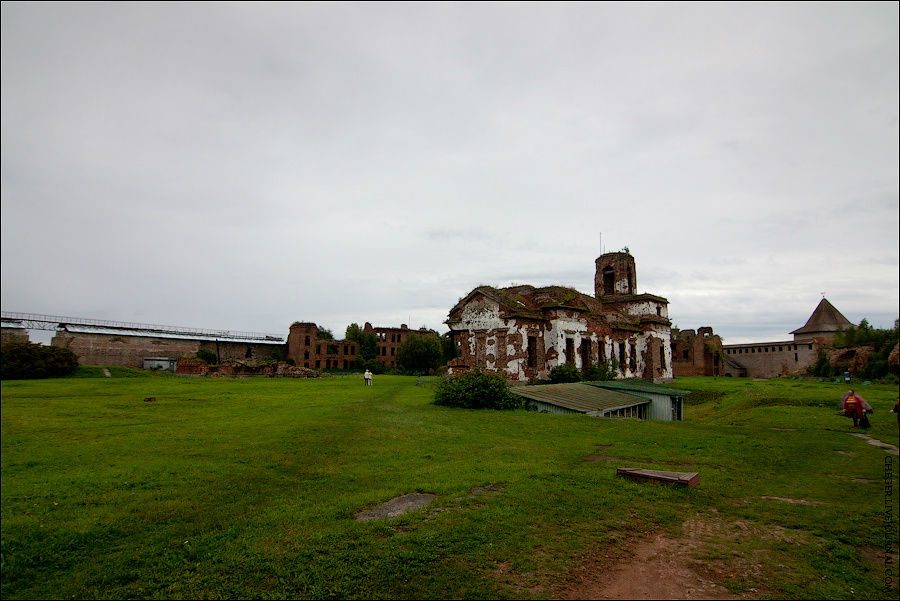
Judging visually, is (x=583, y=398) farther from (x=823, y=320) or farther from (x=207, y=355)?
(x=823, y=320)

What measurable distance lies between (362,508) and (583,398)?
56.0 ft

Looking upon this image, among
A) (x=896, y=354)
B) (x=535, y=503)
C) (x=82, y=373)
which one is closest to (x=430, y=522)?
(x=535, y=503)

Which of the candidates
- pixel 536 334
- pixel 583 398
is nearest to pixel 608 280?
pixel 536 334

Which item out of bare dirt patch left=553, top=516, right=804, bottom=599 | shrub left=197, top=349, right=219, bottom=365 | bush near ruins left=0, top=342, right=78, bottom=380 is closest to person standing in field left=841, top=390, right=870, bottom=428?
bare dirt patch left=553, top=516, right=804, bottom=599

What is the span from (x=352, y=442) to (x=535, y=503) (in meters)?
6.32

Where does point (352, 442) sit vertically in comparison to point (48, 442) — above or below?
below

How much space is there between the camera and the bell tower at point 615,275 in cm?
4350

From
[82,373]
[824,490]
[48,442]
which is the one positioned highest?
[82,373]

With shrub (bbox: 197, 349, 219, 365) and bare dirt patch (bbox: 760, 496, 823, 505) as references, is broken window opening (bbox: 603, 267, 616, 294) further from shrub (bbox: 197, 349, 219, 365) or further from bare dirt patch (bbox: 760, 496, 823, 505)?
shrub (bbox: 197, 349, 219, 365)

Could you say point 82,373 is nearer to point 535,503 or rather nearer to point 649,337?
point 535,503

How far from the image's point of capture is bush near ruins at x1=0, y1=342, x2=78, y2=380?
3.79 m

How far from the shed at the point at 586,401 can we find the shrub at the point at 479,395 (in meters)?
0.90

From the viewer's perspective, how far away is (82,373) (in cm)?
587

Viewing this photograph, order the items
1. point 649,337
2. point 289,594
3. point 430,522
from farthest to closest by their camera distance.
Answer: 1. point 649,337
2. point 430,522
3. point 289,594
